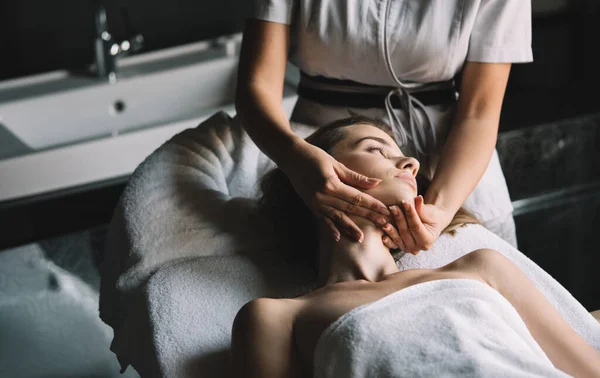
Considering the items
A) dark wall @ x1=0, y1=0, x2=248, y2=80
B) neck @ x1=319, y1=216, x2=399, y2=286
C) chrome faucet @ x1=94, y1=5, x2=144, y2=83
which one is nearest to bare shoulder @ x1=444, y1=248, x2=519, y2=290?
neck @ x1=319, y1=216, x2=399, y2=286

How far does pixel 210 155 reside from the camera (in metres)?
1.62

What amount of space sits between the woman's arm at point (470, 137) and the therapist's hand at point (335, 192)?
157mm

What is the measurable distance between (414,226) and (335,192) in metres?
0.14

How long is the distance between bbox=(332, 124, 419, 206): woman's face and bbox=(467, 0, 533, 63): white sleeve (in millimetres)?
249

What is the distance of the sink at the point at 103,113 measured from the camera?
2102 millimetres

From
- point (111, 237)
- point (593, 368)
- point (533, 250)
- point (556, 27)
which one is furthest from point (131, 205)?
point (556, 27)

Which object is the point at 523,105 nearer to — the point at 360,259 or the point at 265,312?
the point at 360,259

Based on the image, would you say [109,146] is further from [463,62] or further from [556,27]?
[556,27]

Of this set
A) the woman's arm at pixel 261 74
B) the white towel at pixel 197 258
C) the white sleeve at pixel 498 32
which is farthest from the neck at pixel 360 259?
the white sleeve at pixel 498 32

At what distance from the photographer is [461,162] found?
1.45m

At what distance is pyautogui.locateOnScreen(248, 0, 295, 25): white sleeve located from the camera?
4.95 feet

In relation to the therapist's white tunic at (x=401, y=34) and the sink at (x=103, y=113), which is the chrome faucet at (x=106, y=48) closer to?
the sink at (x=103, y=113)

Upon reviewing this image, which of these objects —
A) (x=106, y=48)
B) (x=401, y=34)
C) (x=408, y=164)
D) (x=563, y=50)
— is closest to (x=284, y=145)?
(x=408, y=164)

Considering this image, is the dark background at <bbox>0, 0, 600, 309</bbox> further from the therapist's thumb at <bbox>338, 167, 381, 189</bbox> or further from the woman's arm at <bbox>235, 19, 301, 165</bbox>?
the therapist's thumb at <bbox>338, 167, 381, 189</bbox>
